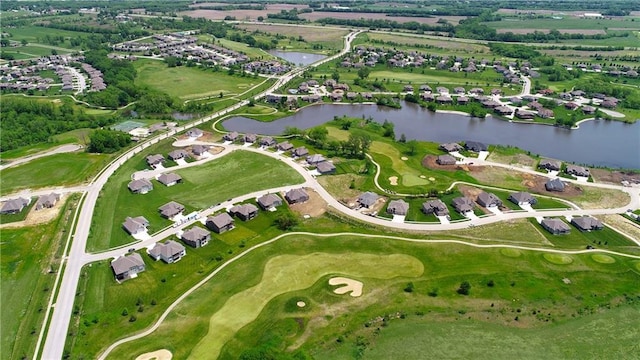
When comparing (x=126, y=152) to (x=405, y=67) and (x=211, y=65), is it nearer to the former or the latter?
(x=211, y=65)

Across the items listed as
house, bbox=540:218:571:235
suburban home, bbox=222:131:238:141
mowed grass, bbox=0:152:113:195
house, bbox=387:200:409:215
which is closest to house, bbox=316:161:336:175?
house, bbox=387:200:409:215

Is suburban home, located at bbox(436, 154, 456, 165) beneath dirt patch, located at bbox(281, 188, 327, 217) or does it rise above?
above

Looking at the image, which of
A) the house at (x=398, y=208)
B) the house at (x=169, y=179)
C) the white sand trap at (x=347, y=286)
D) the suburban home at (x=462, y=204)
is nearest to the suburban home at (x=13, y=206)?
the house at (x=169, y=179)

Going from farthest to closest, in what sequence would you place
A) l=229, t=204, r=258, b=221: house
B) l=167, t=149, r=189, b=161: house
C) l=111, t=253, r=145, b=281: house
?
l=167, t=149, r=189, b=161: house, l=229, t=204, r=258, b=221: house, l=111, t=253, r=145, b=281: house

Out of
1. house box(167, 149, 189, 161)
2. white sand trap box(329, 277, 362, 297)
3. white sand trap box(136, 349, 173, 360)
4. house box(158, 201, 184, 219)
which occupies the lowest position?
white sand trap box(136, 349, 173, 360)

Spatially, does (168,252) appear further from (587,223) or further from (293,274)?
(587,223)

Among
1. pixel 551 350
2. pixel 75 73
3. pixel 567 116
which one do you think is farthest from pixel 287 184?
pixel 75 73

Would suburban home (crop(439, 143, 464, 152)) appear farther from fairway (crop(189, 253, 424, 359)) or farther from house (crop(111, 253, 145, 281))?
house (crop(111, 253, 145, 281))
